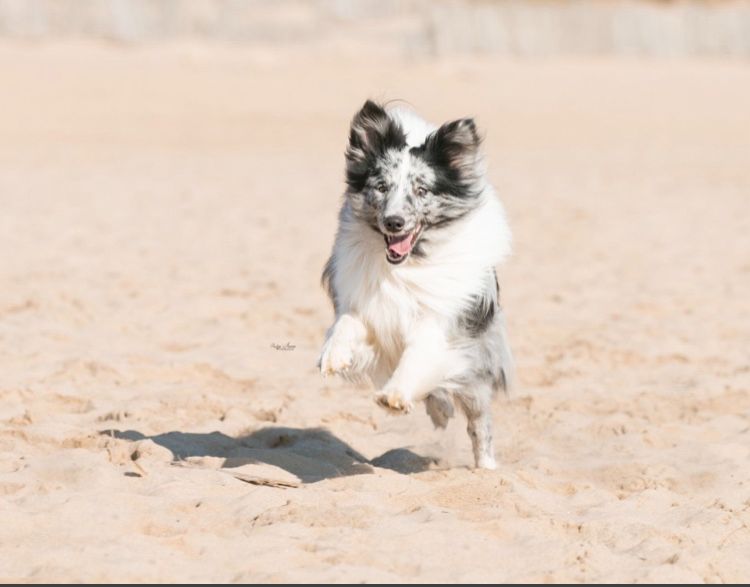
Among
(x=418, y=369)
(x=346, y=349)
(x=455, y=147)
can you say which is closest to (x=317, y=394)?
(x=346, y=349)

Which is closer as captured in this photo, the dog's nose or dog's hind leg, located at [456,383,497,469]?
the dog's nose

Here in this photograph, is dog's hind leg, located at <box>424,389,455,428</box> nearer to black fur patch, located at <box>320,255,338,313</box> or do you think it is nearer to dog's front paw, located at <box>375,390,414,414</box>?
dog's front paw, located at <box>375,390,414,414</box>

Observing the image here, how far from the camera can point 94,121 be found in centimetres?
2447

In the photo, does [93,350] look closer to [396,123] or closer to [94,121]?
Result: [396,123]

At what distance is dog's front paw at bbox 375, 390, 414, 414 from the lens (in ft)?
17.9

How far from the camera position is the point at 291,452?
6.31 meters

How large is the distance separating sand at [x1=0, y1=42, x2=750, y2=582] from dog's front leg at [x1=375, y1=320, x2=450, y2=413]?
36 cm

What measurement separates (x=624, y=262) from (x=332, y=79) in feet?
63.5

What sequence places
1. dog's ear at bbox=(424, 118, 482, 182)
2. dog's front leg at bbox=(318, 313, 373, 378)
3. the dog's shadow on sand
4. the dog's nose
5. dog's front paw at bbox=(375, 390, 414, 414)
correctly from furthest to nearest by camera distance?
the dog's shadow on sand < dog's ear at bbox=(424, 118, 482, 182) < dog's front leg at bbox=(318, 313, 373, 378) < the dog's nose < dog's front paw at bbox=(375, 390, 414, 414)

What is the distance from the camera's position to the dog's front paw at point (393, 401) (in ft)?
17.9

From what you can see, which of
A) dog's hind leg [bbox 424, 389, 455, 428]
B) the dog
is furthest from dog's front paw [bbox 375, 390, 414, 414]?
dog's hind leg [bbox 424, 389, 455, 428]

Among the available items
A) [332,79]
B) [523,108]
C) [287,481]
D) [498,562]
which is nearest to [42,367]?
[287,481]

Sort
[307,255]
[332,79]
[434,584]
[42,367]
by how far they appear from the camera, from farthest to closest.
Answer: [332,79] → [307,255] → [42,367] → [434,584]

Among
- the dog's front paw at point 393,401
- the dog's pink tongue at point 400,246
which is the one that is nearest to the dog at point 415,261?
the dog's pink tongue at point 400,246
